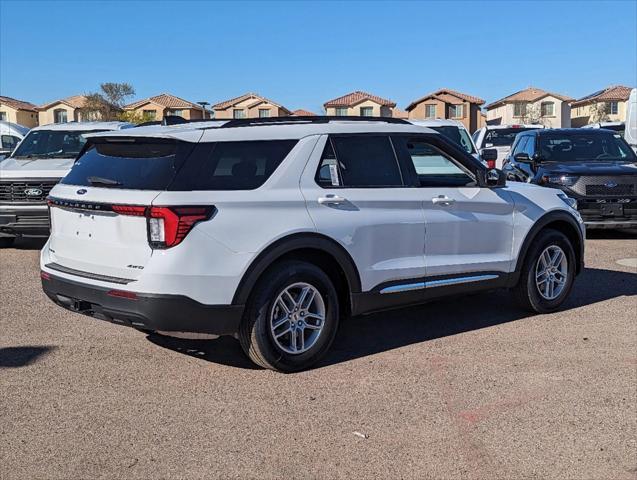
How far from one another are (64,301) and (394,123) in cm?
288

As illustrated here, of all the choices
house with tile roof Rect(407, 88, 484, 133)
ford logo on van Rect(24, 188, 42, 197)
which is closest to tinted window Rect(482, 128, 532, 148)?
ford logo on van Rect(24, 188, 42, 197)

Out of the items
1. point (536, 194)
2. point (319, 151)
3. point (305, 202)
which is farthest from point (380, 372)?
point (536, 194)

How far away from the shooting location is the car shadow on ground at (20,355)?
5.22 meters

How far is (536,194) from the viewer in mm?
6613

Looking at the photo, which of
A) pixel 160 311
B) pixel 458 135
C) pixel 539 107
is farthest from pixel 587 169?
pixel 539 107

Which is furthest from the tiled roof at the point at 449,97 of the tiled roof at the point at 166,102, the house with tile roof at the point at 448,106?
the tiled roof at the point at 166,102

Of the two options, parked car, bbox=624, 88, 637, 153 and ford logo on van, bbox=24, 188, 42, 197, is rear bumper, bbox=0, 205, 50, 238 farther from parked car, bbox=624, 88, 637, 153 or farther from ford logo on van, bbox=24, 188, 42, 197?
parked car, bbox=624, 88, 637, 153

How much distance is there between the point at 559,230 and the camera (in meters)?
6.90

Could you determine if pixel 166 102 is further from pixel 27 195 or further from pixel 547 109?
pixel 27 195

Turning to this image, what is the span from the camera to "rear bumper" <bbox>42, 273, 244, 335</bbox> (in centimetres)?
448

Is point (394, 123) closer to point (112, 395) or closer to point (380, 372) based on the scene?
point (380, 372)

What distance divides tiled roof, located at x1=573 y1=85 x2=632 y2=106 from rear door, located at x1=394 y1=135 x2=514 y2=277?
234 feet

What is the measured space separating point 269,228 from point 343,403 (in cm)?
123

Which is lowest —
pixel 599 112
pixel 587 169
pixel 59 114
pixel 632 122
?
pixel 587 169
